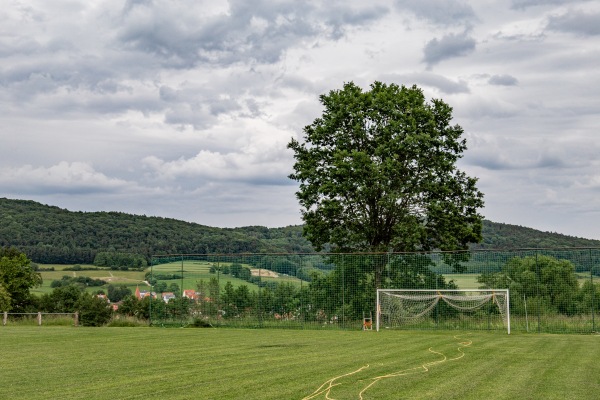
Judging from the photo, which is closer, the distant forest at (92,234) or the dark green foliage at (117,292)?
the dark green foliage at (117,292)

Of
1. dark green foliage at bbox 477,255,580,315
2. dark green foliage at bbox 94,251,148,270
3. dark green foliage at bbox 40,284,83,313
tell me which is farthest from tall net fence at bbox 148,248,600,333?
dark green foliage at bbox 94,251,148,270

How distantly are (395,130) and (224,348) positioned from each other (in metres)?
22.3

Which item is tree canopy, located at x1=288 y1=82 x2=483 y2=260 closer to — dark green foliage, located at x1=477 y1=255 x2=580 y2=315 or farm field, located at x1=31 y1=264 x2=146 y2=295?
dark green foliage, located at x1=477 y1=255 x2=580 y2=315

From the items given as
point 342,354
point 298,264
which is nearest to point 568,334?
point 298,264

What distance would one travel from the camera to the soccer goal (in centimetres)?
3192

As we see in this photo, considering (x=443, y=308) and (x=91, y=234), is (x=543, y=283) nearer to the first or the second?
(x=443, y=308)

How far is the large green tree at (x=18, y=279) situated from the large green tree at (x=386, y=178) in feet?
102

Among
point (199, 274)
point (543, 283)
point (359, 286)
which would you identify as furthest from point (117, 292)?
point (543, 283)

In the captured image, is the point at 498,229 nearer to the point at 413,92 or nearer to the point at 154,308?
the point at 413,92

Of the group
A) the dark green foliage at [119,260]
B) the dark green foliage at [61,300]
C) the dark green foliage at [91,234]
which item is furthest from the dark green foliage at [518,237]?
the dark green foliage at [119,260]

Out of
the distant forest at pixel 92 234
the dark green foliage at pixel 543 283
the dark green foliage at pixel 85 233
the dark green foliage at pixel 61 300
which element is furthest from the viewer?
the dark green foliage at pixel 85 233

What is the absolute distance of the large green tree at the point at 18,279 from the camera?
61.1 metres

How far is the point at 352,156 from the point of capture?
4034 cm

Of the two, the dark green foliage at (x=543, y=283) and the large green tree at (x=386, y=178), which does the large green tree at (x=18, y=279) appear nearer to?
the large green tree at (x=386, y=178)
